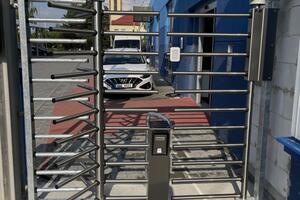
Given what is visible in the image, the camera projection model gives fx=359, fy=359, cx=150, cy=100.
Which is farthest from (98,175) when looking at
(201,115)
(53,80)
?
(201,115)

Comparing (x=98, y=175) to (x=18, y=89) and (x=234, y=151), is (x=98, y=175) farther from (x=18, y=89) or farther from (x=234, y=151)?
(x=234, y=151)

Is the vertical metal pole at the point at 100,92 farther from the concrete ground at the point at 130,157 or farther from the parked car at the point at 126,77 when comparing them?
the parked car at the point at 126,77

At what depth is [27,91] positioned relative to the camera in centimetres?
301

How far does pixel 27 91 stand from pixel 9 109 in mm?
337

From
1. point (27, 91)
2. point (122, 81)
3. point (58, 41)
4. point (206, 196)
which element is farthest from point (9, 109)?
point (122, 81)

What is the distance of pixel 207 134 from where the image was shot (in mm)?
6551

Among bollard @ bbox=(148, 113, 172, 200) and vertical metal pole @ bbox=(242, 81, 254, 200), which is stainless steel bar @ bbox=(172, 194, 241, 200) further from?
bollard @ bbox=(148, 113, 172, 200)

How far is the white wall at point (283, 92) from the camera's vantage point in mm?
3260

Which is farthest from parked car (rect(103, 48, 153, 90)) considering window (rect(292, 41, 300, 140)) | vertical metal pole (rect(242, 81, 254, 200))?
window (rect(292, 41, 300, 140))

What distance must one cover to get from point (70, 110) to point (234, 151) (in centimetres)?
480

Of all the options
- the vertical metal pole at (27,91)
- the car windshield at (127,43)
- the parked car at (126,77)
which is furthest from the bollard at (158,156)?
the car windshield at (127,43)

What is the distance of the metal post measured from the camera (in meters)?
3.07

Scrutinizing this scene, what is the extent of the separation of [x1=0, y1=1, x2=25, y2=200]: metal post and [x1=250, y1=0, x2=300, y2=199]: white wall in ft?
8.21

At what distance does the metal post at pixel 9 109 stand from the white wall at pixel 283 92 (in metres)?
2.50
